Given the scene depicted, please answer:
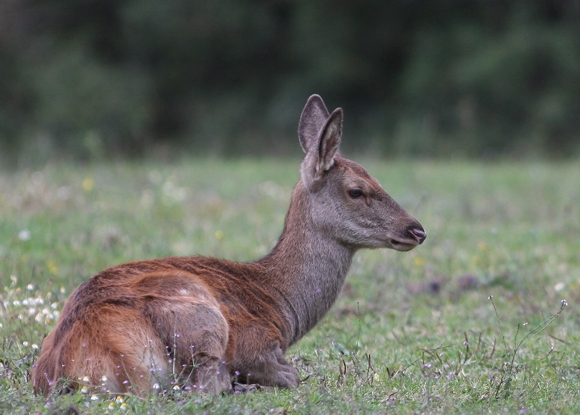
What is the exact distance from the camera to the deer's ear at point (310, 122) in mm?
5910

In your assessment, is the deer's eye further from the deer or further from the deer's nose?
the deer's nose

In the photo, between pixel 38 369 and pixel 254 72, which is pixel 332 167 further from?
pixel 254 72

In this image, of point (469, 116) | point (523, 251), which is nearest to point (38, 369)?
point (523, 251)

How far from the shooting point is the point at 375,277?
751cm

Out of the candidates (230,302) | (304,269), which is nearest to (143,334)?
(230,302)

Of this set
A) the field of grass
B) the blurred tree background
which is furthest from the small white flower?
the blurred tree background

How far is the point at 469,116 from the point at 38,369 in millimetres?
16940

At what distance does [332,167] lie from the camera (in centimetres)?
548

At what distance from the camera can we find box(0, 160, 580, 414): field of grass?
176 inches

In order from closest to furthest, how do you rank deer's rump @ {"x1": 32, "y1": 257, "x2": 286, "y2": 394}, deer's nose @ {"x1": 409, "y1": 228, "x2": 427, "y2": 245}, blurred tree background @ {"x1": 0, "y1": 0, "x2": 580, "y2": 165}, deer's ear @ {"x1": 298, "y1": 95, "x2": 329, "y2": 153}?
deer's rump @ {"x1": 32, "y1": 257, "x2": 286, "y2": 394} < deer's nose @ {"x1": 409, "y1": 228, "x2": 427, "y2": 245} < deer's ear @ {"x1": 298, "y1": 95, "x2": 329, "y2": 153} < blurred tree background @ {"x1": 0, "y1": 0, "x2": 580, "y2": 165}

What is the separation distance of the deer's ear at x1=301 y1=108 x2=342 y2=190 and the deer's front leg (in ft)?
3.84

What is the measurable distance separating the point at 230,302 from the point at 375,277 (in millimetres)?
2778

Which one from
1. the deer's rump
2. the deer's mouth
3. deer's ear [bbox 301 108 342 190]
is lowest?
the deer's rump

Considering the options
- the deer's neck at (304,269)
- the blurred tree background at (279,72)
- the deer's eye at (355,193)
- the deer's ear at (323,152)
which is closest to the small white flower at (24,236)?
the deer's neck at (304,269)
